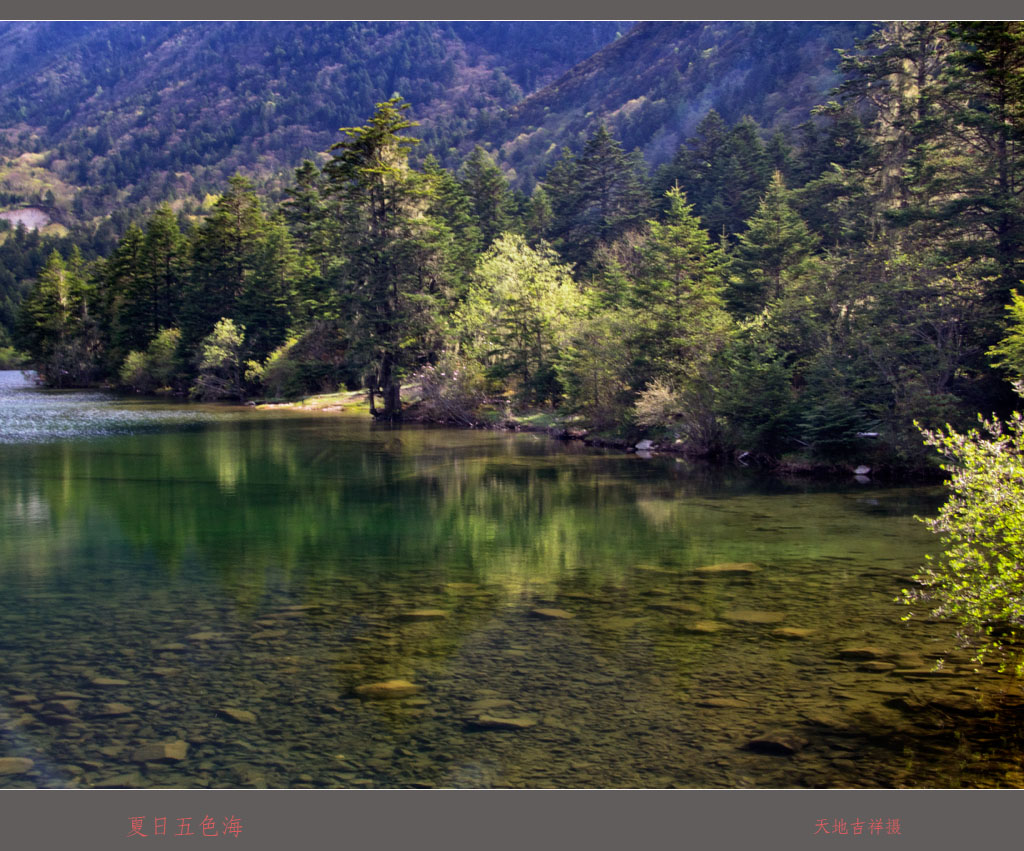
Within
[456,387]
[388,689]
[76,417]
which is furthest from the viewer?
[76,417]

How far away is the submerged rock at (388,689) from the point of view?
1105cm

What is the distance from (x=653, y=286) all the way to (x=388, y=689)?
3402 cm

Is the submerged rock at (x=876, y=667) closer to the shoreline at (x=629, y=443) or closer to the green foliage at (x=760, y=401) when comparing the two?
the shoreline at (x=629, y=443)

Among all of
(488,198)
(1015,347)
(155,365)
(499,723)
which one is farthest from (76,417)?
(499,723)

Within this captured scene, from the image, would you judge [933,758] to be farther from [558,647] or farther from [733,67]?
[733,67]

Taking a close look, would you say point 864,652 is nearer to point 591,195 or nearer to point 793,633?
point 793,633

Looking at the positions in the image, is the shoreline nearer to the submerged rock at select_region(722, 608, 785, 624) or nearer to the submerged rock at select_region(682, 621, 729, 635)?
the submerged rock at select_region(722, 608, 785, 624)

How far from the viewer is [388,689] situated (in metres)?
11.2

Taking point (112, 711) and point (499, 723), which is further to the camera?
point (112, 711)

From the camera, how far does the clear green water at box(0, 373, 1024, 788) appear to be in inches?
368

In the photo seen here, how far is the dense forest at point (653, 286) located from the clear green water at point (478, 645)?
7416mm

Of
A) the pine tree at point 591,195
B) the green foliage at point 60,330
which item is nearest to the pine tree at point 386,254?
the pine tree at point 591,195

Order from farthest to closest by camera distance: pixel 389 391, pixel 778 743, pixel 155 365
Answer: pixel 155 365 < pixel 389 391 < pixel 778 743

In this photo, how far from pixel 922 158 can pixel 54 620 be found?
38214 mm
